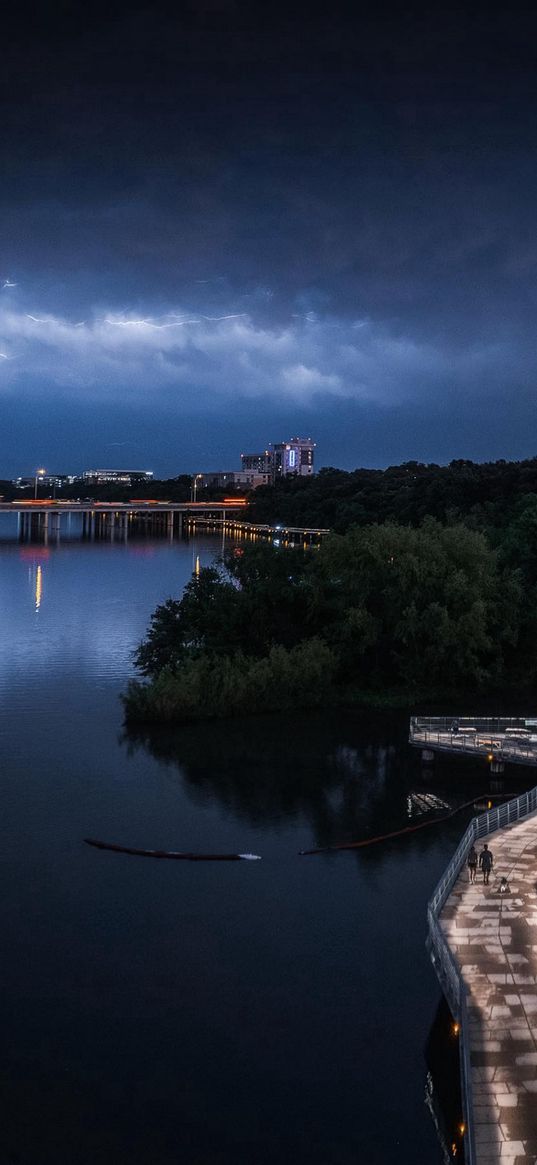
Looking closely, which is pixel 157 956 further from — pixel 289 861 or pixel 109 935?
pixel 289 861

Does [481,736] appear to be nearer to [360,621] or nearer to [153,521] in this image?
[360,621]

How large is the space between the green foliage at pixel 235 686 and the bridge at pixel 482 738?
6489 mm

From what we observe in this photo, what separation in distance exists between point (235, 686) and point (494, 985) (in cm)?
2074

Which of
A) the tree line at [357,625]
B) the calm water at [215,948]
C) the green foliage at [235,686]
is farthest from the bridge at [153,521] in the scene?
the calm water at [215,948]

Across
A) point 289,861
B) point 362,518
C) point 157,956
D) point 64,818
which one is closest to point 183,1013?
point 157,956

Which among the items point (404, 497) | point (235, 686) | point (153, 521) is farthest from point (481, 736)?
point (153, 521)

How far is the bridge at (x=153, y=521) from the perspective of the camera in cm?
12912

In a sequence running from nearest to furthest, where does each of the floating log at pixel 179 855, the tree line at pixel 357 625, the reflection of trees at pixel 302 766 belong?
the floating log at pixel 179 855
the reflection of trees at pixel 302 766
the tree line at pixel 357 625

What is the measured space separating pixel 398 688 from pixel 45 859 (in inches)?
752

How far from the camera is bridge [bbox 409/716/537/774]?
28578mm

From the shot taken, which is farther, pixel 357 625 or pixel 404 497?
pixel 404 497

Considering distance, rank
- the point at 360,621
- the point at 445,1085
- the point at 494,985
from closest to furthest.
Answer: the point at 494,985
the point at 445,1085
the point at 360,621

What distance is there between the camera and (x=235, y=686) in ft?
113

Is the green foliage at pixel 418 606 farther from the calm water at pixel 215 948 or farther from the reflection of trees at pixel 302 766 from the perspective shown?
the calm water at pixel 215 948
